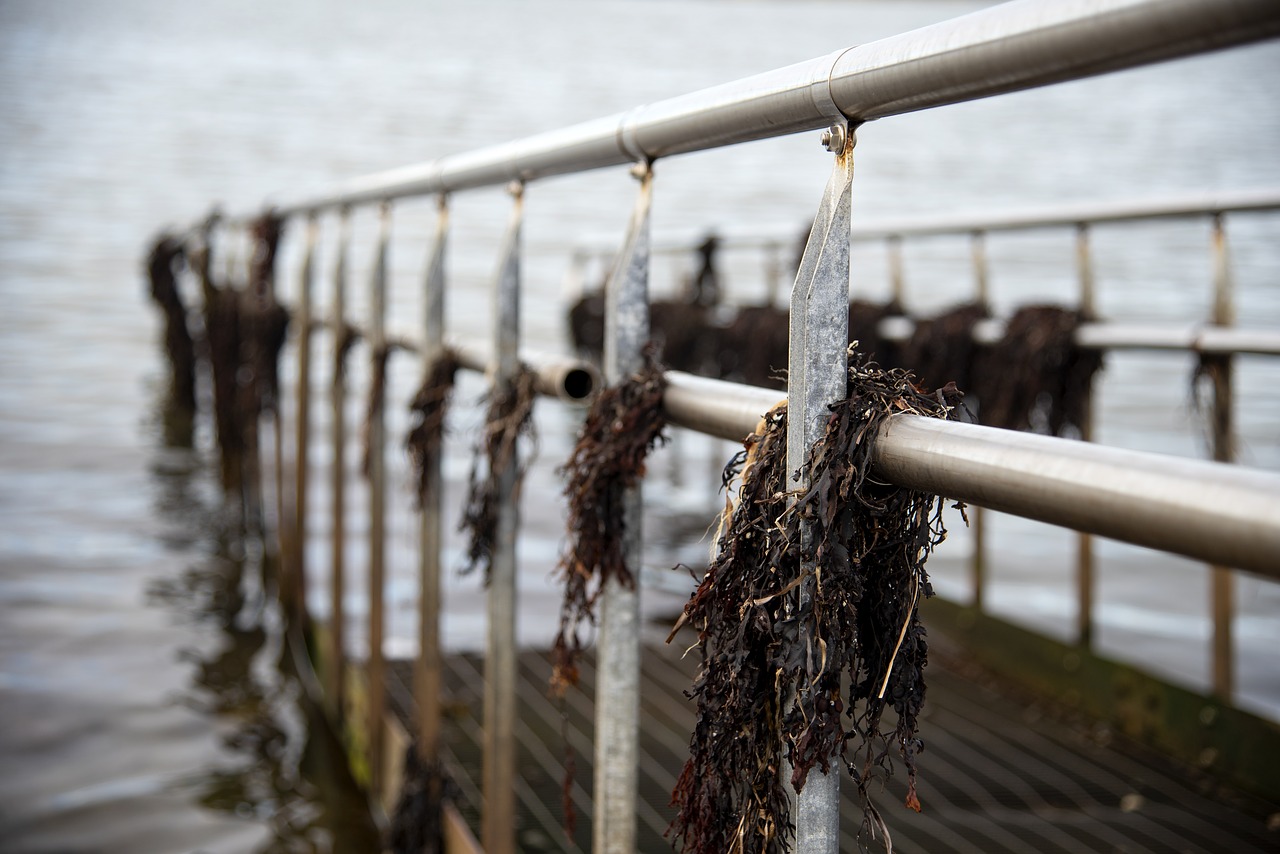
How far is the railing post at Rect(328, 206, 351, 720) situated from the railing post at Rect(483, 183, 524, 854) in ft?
5.07

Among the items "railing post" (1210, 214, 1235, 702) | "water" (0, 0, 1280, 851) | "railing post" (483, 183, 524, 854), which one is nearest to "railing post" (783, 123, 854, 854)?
"water" (0, 0, 1280, 851)

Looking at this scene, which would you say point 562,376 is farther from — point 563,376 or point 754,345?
point 754,345

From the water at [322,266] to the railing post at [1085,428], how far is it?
28cm

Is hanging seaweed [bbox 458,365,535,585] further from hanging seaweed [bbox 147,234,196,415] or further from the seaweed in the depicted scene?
hanging seaweed [bbox 147,234,196,415]

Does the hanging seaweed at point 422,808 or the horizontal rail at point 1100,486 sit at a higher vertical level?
the horizontal rail at point 1100,486

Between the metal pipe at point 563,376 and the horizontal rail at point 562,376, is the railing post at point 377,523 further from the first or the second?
the metal pipe at point 563,376

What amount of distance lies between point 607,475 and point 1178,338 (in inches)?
72.1

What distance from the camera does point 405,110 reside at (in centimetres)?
2566

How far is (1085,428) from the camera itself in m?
3.26

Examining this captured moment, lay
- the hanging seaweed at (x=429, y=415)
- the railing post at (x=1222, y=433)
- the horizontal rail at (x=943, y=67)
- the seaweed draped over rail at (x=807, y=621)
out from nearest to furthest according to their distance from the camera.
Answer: the horizontal rail at (x=943, y=67) → the seaweed draped over rail at (x=807, y=621) → the hanging seaweed at (x=429, y=415) → the railing post at (x=1222, y=433)

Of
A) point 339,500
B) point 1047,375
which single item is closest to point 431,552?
point 339,500

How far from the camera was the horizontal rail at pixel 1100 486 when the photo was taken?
2.11 feet

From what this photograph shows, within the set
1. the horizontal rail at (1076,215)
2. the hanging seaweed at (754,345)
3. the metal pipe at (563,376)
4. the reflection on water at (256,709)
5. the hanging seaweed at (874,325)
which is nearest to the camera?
the metal pipe at (563,376)

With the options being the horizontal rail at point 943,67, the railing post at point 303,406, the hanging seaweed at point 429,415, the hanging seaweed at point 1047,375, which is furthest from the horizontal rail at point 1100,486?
the railing post at point 303,406
